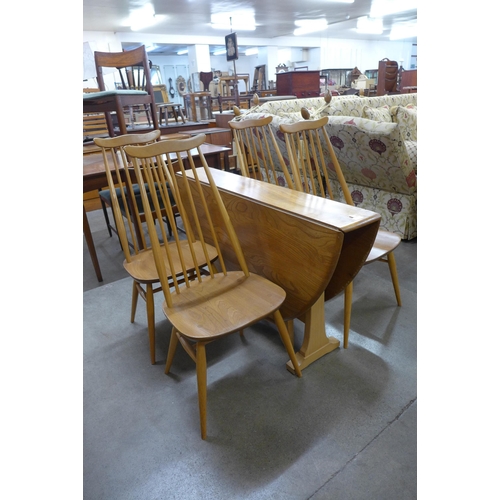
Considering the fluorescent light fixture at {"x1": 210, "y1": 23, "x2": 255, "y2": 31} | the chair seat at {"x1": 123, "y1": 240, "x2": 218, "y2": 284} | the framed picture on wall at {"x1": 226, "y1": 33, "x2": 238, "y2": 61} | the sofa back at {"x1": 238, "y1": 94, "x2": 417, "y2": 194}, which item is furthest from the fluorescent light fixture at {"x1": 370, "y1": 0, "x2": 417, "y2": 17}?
the chair seat at {"x1": 123, "y1": 240, "x2": 218, "y2": 284}

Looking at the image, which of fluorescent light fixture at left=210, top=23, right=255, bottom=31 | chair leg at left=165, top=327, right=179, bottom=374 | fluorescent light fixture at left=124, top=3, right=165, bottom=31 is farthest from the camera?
fluorescent light fixture at left=210, top=23, right=255, bottom=31

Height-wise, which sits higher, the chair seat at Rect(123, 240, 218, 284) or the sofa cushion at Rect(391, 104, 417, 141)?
the sofa cushion at Rect(391, 104, 417, 141)

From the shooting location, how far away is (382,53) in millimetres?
15453

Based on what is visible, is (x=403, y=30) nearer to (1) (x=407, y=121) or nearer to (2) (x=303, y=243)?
(1) (x=407, y=121)

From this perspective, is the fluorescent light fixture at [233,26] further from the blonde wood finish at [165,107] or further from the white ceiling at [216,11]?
the blonde wood finish at [165,107]

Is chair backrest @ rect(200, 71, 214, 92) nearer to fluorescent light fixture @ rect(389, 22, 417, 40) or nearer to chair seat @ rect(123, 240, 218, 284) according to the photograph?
chair seat @ rect(123, 240, 218, 284)

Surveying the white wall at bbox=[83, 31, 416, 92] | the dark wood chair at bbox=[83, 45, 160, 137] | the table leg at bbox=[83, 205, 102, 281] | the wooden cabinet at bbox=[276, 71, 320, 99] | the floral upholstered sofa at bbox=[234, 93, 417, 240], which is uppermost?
the white wall at bbox=[83, 31, 416, 92]

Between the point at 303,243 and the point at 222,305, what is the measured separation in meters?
0.40

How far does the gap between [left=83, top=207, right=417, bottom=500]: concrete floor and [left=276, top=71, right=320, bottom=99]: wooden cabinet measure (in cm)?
634

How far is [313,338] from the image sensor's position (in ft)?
5.39

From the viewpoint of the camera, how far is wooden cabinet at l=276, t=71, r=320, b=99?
724 centimetres

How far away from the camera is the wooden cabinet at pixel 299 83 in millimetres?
7242

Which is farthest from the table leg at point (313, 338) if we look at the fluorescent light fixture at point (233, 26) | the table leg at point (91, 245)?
the fluorescent light fixture at point (233, 26)

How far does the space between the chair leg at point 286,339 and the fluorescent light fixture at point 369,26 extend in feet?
37.2
